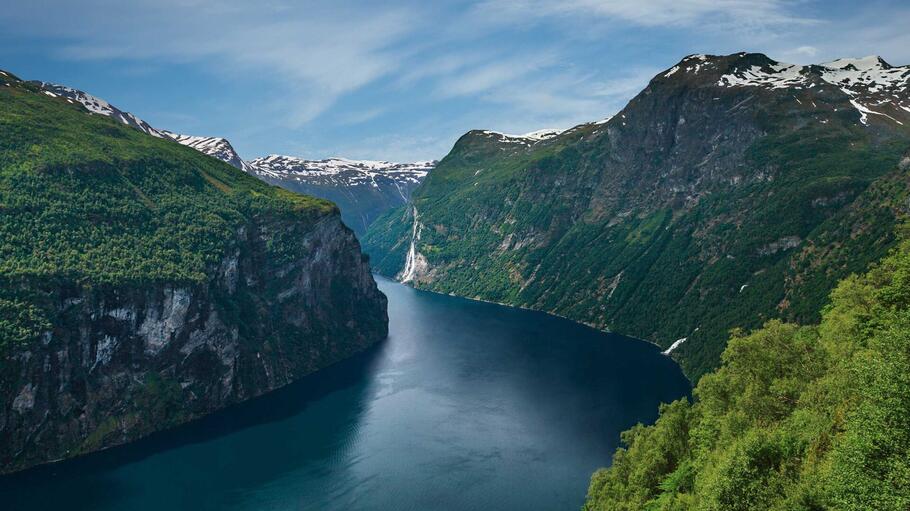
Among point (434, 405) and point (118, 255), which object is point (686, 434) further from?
point (118, 255)

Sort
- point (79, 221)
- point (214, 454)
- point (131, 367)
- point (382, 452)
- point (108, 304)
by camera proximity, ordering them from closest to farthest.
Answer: point (382, 452), point (214, 454), point (108, 304), point (131, 367), point (79, 221)

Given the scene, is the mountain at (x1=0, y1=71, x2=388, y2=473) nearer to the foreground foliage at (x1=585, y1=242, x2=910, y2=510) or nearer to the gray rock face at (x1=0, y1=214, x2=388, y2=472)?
the gray rock face at (x1=0, y1=214, x2=388, y2=472)

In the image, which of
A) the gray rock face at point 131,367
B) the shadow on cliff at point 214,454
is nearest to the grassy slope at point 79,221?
the gray rock face at point 131,367

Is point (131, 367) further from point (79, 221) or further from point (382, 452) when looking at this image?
point (382, 452)

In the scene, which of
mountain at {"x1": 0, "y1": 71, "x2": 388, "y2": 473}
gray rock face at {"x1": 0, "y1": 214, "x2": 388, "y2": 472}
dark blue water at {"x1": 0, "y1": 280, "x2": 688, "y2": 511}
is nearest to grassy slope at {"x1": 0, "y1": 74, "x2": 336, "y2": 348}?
mountain at {"x1": 0, "y1": 71, "x2": 388, "y2": 473}

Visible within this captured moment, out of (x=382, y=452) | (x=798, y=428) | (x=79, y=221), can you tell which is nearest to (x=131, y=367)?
(x=79, y=221)

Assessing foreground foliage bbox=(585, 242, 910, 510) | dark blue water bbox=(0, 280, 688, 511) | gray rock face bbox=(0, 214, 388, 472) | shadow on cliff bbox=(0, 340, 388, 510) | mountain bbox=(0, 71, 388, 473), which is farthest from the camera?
mountain bbox=(0, 71, 388, 473)

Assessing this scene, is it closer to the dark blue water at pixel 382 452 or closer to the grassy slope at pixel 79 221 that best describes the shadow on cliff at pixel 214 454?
the dark blue water at pixel 382 452
